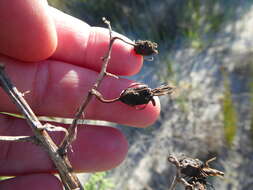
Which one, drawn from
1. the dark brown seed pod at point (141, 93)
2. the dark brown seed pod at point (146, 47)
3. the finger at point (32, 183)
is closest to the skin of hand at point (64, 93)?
the finger at point (32, 183)

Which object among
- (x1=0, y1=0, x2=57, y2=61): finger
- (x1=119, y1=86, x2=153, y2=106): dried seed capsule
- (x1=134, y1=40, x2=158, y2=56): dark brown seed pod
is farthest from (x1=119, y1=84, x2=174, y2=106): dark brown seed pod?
(x1=0, y1=0, x2=57, y2=61): finger

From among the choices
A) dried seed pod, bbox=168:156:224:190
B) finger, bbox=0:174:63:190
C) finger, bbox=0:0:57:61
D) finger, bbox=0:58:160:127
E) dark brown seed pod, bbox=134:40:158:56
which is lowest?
finger, bbox=0:174:63:190

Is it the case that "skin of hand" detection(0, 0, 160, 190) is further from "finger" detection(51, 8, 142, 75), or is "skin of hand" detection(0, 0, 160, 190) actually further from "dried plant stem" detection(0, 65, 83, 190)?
"dried plant stem" detection(0, 65, 83, 190)

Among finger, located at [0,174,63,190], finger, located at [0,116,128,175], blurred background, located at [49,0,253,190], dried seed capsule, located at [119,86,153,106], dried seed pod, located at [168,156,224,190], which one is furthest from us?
blurred background, located at [49,0,253,190]

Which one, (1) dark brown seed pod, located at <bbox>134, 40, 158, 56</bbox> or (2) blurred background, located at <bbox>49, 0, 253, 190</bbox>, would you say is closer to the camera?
(1) dark brown seed pod, located at <bbox>134, 40, 158, 56</bbox>

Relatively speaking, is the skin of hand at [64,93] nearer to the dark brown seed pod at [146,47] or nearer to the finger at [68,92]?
the finger at [68,92]

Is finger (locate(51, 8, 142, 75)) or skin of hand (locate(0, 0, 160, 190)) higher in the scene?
finger (locate(51, 8, 142, 75))

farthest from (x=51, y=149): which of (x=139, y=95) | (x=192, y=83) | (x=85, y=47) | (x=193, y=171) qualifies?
(x=192, y=83)

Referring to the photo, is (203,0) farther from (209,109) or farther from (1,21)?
(1,21)

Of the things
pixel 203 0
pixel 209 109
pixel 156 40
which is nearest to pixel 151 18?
pixel 156 40
